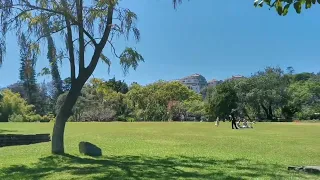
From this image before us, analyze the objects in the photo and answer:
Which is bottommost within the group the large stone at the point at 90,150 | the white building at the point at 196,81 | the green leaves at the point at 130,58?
the large stone at the point at 90,150

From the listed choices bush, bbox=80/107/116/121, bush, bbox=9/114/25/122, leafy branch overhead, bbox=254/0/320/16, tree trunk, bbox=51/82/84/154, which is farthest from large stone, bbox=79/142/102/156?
bush, bbox=80/107/116/121

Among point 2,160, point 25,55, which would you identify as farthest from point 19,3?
point 2,160

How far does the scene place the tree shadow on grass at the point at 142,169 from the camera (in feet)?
27.1

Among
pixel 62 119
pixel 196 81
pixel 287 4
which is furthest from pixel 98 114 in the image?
pixel 196 81

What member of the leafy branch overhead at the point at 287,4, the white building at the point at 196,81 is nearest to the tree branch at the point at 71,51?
the leafy branch overhead at the point at 287,4

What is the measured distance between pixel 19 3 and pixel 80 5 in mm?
1760

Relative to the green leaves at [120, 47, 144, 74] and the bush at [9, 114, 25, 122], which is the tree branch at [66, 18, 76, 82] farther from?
the bush at [9, 114, 25, 122]

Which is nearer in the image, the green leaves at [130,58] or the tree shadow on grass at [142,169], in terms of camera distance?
the tree shadow on grass at [142,169]

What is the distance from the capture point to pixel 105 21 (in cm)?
1228

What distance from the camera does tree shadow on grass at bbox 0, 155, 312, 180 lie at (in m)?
8.25

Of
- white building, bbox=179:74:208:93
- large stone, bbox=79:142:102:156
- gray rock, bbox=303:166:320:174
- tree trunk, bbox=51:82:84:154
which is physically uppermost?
white building, bbox=179:74:208:93

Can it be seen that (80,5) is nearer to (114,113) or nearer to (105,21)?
(105,21)

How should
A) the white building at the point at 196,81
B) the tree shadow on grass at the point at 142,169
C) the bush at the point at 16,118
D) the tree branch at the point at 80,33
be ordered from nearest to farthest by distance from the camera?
the tree shadow on grass at the point at 142,169 < the tree branch at the point at 80,33 < the bush at the point at 16,118 < the white building at the point at 196,81

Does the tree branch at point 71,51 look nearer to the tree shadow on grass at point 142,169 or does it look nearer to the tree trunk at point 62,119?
the tree trunk at point 62,119
